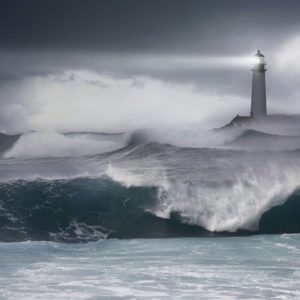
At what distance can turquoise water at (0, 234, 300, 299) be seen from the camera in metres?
12.5

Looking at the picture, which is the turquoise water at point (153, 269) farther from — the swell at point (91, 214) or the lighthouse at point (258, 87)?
the lighthouse at point (258, 87)

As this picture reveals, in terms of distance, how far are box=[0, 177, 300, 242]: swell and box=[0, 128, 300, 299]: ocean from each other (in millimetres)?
34

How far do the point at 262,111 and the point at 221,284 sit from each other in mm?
19132

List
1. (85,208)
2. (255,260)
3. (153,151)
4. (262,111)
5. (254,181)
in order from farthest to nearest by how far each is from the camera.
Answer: (262,111)
(153,151)
(254,181)
(85,208)
(255,260)

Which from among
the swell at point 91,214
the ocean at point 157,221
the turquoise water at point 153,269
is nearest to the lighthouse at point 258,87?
the ocean at point 157,221

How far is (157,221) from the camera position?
22.1 metres

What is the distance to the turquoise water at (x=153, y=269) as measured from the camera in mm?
12539

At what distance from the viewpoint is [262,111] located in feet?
104

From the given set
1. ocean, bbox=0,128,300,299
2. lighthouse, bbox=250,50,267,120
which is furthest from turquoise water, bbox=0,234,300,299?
lighthouse, bbox=250,50,267,120

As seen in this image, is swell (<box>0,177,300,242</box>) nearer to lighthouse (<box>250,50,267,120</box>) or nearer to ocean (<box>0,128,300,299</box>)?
ocean (<box>0,128,300,299</box>)

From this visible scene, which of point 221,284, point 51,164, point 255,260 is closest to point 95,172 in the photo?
point 51,164

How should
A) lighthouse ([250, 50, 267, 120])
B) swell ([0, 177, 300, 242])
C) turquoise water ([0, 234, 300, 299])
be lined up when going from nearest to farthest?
turquoise water ([0, 234, 300, 299])
swell ([0, 177, 300, 242])
lighthouse ([250, 50, 267, 120])

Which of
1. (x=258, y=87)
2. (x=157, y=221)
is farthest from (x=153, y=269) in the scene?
(x=258, y=87)

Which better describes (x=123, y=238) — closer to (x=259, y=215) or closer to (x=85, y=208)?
(x=85, y=208)
